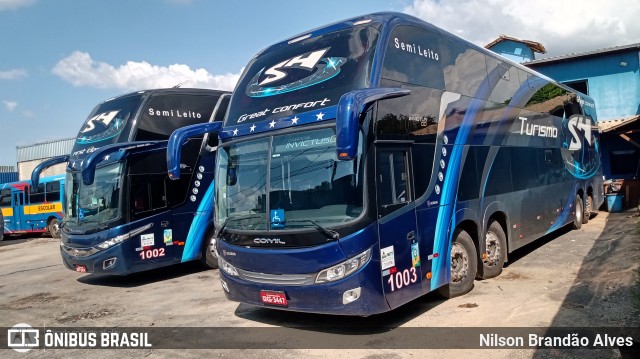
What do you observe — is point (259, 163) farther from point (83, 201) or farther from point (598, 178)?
point (598, 178)

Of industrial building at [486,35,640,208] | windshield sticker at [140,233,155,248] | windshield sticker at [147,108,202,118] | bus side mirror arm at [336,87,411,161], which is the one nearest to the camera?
bus side mirror arm at [336,87,411,161]

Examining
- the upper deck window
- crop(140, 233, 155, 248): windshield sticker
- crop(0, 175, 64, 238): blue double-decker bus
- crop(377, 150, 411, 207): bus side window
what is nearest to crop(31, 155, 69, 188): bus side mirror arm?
the upper deck window

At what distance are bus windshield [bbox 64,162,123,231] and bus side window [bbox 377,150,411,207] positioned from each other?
5823 mm

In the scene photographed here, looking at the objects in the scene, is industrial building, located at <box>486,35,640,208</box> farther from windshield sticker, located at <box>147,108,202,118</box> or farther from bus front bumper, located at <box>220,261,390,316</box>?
bus front bumper, located at <box>220,261,390,316</box>

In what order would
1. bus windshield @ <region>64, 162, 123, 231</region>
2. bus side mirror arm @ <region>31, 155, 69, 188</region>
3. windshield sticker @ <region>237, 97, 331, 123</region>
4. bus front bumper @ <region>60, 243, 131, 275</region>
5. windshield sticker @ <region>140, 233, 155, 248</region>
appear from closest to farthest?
windshield sticker @ <region>237, 97, 331, 123</region> < bus front bumper @ <region>60, 243, 131, 275</region> < bus windshield @ <region>64, 162, 123, 231</region> < windshield sticker @ <region>140, 233, 155, 248</region> < bus side mirror arm @ <region>31, 155, 69, 188</region>

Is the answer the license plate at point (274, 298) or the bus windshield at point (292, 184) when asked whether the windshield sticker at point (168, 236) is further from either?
the license plate at point (274, 298)

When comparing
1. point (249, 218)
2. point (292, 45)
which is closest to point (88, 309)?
point (249, 218)

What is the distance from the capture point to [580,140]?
13.5 meters

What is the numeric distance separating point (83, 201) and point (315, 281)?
6208mm

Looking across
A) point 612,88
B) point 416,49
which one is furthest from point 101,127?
point 612,88

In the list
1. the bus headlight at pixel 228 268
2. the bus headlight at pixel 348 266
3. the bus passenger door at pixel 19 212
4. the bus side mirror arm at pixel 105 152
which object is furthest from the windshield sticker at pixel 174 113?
the bus passenger door at pixel 19 212

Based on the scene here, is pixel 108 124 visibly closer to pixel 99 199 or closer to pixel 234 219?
pixel 99 199

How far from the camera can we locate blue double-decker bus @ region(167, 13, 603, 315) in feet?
17.4

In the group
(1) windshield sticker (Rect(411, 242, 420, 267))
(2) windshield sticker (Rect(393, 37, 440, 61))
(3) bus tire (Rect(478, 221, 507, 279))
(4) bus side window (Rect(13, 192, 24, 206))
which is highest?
(2) windshield sticker (Rect(393, 37, 440, 61))
